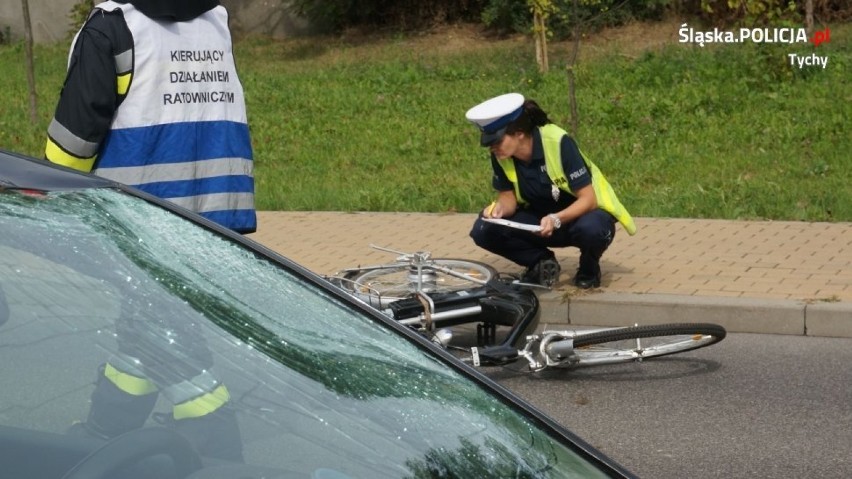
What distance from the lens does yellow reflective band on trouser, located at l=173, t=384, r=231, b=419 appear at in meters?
2.18

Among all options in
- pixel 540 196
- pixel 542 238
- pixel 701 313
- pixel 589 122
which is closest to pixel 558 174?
pixel 540 196

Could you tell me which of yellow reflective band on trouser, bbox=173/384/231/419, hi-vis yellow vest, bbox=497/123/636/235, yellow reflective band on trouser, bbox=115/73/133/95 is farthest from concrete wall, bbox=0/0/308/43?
yellow reflective band on trouser, bbox=173/384/231/419

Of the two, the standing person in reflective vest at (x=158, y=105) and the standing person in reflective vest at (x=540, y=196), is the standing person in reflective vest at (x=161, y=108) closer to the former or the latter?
the standing person in reflective vest at (x=158, y=105)

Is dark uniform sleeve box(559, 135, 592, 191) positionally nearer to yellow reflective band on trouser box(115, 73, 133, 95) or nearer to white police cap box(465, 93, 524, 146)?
white police cap box(465, 93, 524, 146)

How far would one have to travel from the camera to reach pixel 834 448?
5297mm

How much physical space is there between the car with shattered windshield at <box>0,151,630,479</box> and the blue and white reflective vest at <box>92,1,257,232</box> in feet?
6.79

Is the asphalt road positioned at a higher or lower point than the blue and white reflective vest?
lower

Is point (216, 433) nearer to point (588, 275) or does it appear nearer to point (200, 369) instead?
point (200, 369)

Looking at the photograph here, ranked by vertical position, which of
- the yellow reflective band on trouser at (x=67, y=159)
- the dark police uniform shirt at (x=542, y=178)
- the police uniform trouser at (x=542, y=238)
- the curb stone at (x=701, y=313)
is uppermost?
the yellow reflective band on trouser at (x=67, y=159)

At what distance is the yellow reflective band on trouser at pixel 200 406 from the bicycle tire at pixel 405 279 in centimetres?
388

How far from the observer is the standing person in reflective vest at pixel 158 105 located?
4.62 metres

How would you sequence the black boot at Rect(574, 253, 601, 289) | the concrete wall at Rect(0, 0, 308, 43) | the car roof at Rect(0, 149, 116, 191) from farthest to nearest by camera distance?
the concrete wall at Rect(0, 0, 308, 43), the black boot at Rect(574, 253, 601, 289), the car roof at Rect(0, 149, 116, 191)

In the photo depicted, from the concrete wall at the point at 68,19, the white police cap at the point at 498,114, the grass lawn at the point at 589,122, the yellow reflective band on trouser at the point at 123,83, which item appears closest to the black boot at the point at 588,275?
the white police cap at the point at 498,114

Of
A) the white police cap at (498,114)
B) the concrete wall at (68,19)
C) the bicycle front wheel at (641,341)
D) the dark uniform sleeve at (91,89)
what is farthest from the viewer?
the concrete wall at (68,19)
